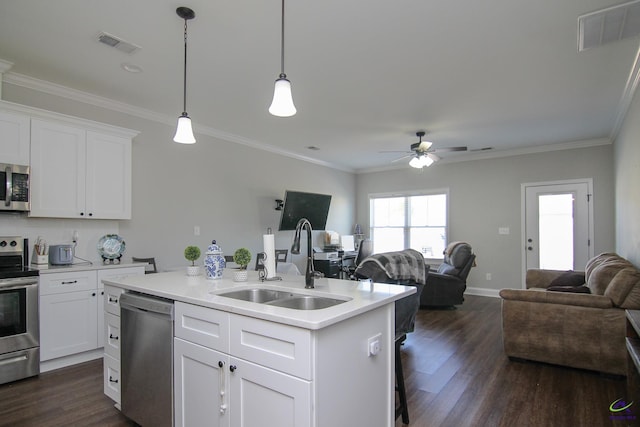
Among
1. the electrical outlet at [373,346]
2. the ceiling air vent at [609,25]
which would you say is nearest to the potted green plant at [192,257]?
the electrical outlet at [373,346]

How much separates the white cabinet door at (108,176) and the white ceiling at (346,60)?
1.75 ft

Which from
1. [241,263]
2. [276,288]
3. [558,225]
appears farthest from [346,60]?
[558,225]

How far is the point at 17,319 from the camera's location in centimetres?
286

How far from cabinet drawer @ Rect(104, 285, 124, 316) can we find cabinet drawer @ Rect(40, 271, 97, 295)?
103 centimetres

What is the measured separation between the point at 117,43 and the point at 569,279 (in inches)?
211

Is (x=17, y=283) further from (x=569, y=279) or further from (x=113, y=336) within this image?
(x=569, y=279)

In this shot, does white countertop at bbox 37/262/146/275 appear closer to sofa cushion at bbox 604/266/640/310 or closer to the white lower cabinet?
the white lower cabinet

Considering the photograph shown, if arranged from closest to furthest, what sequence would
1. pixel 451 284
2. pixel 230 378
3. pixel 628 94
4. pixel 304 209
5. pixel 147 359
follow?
pixel 230 378, pixel 147 359, pixel 628 94, pixel 451 284, pixel 304 209

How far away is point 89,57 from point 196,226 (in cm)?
241

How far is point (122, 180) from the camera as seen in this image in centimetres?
379

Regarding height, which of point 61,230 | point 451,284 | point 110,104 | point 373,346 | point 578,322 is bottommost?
point 451,284

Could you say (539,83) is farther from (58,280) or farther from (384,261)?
(58,280)

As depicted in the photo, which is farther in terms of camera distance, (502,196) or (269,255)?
(502,196)

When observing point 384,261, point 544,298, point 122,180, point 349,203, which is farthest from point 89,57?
point 349,203
